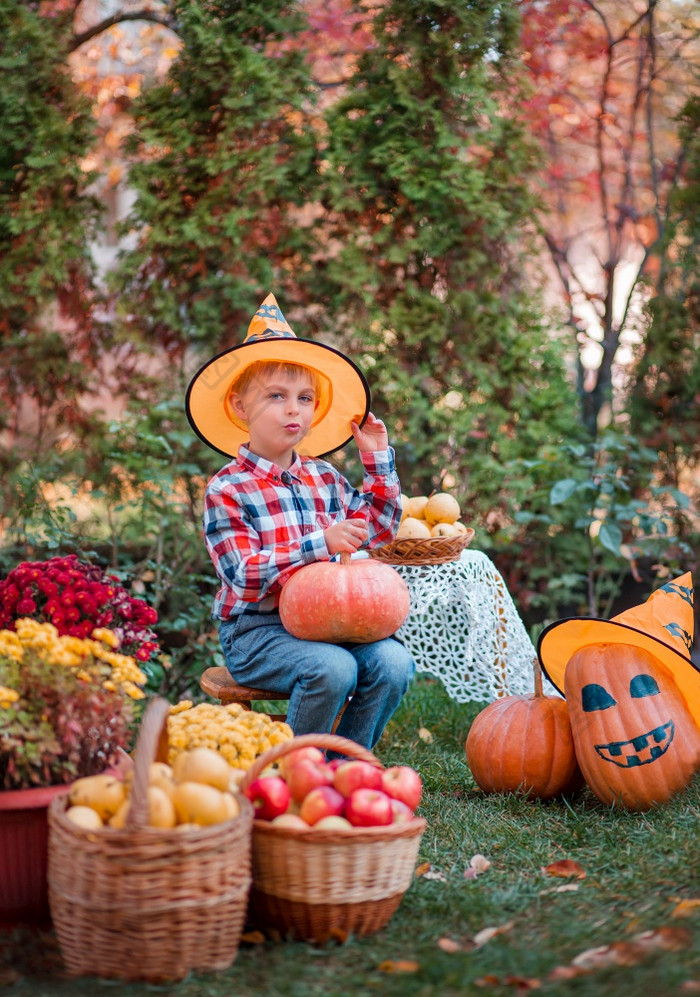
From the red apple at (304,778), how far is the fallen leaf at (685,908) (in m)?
0.84

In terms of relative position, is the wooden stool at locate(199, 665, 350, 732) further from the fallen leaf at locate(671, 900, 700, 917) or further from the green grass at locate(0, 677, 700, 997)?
the fallen leaf at locate(671, 900, 700, 917)

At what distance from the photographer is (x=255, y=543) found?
3.11 m

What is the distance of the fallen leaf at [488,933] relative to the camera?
2110 millimetres

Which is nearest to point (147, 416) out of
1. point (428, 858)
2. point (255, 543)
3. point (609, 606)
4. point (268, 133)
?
point (268, 133)

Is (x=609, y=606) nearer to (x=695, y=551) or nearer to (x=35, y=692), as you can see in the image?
(x=695, y=551)

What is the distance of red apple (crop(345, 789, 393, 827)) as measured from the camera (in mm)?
2158

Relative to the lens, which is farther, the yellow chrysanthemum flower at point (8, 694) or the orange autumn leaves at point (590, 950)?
the yellow chrysanthemum flower at point (8, 694)

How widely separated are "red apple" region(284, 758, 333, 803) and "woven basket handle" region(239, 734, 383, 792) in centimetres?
4

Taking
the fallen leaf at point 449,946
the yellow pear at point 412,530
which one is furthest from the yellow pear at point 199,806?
the yellow pear at point 412,530

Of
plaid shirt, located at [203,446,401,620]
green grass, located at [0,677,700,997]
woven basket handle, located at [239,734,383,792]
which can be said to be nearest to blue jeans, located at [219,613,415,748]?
plaid shirt, located at [203,446,401,620]

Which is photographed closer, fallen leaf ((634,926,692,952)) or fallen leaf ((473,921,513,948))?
fallen leaf ((634,926,692,952))

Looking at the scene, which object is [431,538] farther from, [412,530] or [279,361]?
[279,361]

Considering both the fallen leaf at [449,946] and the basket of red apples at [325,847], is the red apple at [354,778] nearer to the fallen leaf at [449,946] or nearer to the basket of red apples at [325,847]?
the basket of red apples at [325,847]

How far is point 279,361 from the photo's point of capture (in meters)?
3.20
